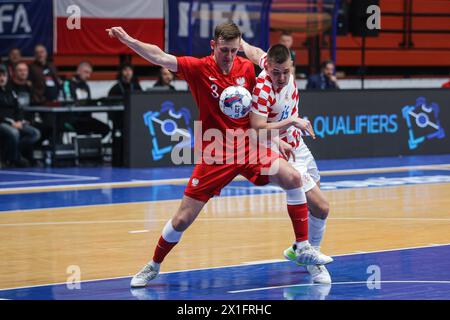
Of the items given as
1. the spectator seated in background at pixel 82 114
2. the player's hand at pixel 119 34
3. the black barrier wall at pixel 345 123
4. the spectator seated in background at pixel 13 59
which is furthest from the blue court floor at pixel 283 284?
the spectator seated in background at pixel 13 59

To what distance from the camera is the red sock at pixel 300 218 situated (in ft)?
30.8

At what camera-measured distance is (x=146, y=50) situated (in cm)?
896

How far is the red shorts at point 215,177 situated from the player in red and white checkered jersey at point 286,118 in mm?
329

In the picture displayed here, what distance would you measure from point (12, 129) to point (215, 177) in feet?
33.1

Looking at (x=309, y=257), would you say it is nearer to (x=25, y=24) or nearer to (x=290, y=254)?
(x=290, y=254)

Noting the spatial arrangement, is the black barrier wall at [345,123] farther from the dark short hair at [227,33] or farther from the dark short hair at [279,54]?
the dark short hair at [227,33]

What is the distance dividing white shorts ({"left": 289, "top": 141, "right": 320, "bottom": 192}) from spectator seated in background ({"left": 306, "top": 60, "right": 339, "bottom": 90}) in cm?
1133

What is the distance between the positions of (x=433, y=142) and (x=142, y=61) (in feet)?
22.2

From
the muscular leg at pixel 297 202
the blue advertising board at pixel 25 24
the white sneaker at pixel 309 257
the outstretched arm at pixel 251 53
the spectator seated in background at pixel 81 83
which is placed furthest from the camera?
the blue advertising board at pixel 25 24

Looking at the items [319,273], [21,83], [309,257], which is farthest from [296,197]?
[21,83]

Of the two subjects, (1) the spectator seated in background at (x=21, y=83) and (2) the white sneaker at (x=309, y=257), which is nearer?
(2) the white sneaker at (x=309, y=257)

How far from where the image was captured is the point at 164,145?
62.8 ft
